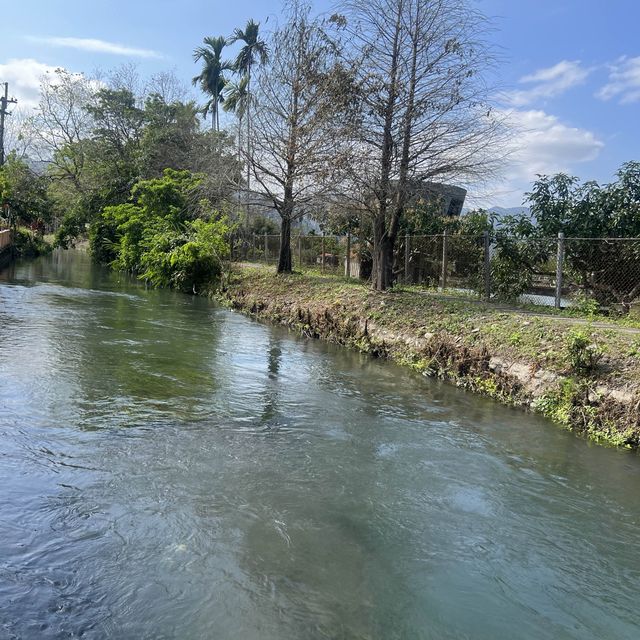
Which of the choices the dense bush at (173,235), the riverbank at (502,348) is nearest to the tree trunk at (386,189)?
the riverbank at (502,348)

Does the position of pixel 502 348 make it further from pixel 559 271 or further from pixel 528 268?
pixel 528 268

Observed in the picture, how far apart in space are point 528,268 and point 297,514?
11624 mm

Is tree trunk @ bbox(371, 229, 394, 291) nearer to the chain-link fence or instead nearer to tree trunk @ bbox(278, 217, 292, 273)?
the chain-link fence

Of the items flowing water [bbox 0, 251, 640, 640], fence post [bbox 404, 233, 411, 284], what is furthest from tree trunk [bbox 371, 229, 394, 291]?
flowing water [bbox 0, 251, 640, 640]

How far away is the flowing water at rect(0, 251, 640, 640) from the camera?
3.96 m

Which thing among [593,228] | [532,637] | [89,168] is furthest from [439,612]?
[89,168]

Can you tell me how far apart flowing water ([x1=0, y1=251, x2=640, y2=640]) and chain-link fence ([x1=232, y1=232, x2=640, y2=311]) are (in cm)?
580

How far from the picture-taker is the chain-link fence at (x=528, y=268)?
13.3 m

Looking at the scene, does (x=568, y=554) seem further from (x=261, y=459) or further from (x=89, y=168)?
(x=89, y=168)

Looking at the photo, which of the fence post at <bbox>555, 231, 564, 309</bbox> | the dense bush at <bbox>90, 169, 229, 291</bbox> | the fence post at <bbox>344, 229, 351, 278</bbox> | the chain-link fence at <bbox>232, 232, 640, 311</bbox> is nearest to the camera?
the fence post at <bbox>555, 231, 564, 309</bbox>

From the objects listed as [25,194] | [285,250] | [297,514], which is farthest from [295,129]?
[25,194]

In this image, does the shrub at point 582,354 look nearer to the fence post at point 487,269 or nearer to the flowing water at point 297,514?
the flowing water at point 297,514

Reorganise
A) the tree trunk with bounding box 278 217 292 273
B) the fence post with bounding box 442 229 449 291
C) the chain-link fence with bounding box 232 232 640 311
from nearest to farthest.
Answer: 1. the chain-link fence with bounding box 232 232 640 311
2. the fence post with bounding box 442 229 449 291
3. the tree trunk with bounding box 278 217 292 273

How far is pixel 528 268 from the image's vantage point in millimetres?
15102
